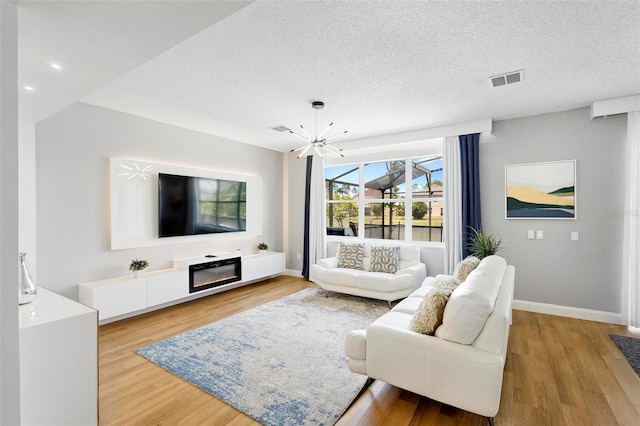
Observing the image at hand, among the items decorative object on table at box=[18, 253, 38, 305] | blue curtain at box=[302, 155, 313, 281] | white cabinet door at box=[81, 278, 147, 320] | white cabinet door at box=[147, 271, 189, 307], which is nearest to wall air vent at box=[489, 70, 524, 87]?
blue curtain at box=[302, 155, 313, 281]

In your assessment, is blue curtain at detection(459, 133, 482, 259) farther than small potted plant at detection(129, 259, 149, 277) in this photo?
Yes

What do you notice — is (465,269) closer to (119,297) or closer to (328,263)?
(328,263)

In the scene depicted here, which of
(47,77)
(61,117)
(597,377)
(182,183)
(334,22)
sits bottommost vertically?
(597,377)

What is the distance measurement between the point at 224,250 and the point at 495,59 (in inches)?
184

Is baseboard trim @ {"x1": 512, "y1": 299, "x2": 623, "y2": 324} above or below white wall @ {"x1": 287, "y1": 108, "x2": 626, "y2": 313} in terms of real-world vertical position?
below

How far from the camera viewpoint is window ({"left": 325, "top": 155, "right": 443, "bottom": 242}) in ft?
17.4

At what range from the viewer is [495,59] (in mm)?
2650

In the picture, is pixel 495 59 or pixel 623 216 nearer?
pixel 495 59

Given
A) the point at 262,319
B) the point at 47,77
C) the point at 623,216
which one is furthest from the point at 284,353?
the point at 623,216

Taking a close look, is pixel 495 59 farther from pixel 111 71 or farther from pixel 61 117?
pixel 61 117

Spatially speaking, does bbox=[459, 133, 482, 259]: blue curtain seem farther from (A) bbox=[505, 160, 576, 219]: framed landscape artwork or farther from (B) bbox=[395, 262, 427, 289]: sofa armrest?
(B) bbox=[395, 262, 427, 289]: sofa armrest

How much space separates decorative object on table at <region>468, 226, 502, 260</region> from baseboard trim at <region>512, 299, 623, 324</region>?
83cm

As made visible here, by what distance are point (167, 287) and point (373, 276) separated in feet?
9.42

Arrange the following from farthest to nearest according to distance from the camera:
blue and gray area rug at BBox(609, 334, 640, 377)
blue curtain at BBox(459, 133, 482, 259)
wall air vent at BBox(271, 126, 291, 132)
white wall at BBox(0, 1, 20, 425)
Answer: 1. wall air vent at BBox(271, 126, 291, 132)
2. blue curtain at BBox(459, 133, 482, 259)
3. blue and gray area rug at BBox(609, 334, 640, 377)
4. white wall at BBox(0, 1, 20, 425)
